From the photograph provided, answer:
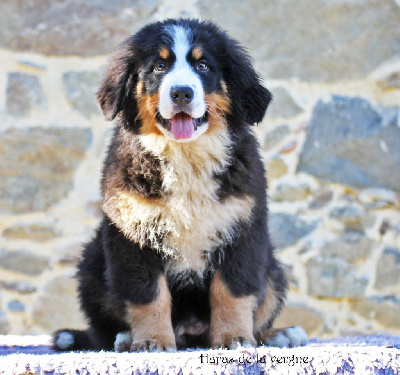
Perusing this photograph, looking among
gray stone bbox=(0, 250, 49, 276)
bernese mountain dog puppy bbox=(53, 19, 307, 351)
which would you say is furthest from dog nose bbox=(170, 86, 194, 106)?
gray stone bbox=(0, 250, 49, 276)

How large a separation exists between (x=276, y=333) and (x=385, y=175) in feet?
7.59

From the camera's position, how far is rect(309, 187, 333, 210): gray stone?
15.9 ft

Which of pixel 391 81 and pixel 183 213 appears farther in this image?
pixel 391 81

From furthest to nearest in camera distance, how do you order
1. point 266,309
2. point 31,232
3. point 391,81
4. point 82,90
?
point 391,81 → point 82,90 → point 31,232 → point 266,309

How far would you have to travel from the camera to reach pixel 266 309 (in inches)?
120

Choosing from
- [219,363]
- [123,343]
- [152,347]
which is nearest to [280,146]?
[123,343]

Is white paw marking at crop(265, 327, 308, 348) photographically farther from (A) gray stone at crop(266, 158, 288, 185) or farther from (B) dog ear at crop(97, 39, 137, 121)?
(A) gray stone at crop(266, 158, 288, 185)

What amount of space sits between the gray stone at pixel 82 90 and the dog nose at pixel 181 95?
213 centimetres

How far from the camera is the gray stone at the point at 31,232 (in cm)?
457

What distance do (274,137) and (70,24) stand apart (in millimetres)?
1741

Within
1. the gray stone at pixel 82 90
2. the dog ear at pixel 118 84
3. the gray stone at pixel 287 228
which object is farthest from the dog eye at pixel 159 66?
the gray stone at pixel 287 228

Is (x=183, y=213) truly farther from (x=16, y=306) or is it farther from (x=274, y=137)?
(x=16, y=306)

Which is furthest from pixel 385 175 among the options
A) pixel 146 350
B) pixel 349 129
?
pixel 146 350

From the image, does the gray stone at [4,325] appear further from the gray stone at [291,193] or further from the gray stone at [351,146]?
the gray stone at [351,146]
